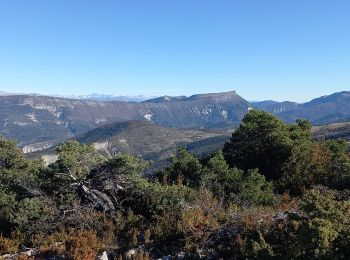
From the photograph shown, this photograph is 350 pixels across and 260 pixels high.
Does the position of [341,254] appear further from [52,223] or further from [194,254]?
[52,223]

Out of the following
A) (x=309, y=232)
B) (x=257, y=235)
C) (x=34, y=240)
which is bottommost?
(x=34, y=240)

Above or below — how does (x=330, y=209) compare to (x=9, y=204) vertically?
above

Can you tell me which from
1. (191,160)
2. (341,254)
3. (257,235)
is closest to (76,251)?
(257,235)

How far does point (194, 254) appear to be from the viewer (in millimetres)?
13359

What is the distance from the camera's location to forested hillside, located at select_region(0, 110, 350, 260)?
12.6 meters

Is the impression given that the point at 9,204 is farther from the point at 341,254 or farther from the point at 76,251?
the point at 341,254

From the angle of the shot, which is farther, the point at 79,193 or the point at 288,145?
the point at 288,145

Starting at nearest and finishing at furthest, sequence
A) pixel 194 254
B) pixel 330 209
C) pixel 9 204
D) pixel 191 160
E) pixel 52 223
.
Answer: pixel 330 209 → pixel 194 254 → pixel 52 223 → pixel 9 204 → pixel 191 160

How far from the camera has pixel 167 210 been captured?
17828 mm

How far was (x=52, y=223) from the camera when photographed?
57.7ft

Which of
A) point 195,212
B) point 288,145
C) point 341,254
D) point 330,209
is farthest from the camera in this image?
point 288,145

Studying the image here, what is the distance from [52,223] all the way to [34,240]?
127 cm

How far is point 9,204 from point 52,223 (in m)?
3.50

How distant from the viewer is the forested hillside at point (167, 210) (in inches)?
498
